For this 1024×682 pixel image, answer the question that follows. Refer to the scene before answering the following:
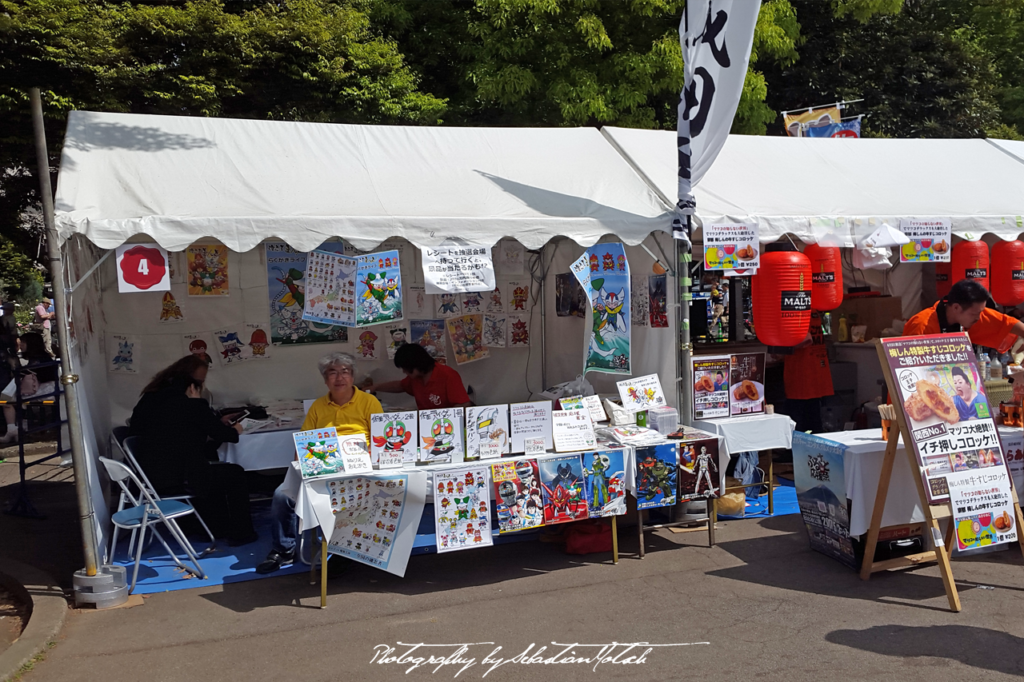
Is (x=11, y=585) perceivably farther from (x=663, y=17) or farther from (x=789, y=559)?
(x=663, y=17)

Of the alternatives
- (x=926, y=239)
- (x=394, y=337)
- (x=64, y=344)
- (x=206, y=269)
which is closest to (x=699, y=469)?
(x=926, y=239)

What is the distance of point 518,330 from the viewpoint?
7441 mm

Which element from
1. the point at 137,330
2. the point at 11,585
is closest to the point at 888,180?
the point at 137,330

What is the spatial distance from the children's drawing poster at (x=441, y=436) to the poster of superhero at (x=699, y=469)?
4.74ft

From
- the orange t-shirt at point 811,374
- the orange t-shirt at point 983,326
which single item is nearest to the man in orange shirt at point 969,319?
the orange t-shirt at point 983,326

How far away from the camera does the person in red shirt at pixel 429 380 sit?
6082 mm

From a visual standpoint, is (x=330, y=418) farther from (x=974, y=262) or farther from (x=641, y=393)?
(x=974, y=262)

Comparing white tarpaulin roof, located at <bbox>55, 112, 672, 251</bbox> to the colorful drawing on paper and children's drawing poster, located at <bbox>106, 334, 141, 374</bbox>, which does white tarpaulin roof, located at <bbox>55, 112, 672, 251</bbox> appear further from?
children's drawing poster, located at <bbox>106, 334, 141, 374</bbox>

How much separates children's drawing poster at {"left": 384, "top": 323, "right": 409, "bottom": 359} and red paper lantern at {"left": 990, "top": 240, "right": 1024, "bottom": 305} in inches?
197

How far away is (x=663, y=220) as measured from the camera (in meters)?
5.58

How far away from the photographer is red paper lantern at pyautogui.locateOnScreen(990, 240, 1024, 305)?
6750mm

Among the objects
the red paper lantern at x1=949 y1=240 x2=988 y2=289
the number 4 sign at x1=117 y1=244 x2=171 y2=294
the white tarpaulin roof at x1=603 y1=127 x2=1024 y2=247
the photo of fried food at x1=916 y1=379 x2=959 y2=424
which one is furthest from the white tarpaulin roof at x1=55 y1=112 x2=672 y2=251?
the red paper lantern at x1=949 y1=240 x2=988 y2=289

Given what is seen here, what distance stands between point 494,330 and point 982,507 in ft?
13.6

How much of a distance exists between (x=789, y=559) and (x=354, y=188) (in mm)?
3753
